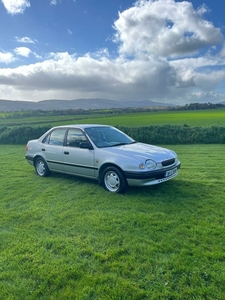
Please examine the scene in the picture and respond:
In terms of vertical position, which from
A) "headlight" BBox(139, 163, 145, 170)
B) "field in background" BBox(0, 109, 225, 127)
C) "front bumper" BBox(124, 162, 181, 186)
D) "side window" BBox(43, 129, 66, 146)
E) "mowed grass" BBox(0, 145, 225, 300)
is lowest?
"mowed grass" BBox(0, 145, 225, 300)

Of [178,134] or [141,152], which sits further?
[178,134]

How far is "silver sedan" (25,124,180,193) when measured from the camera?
5281 millimetres

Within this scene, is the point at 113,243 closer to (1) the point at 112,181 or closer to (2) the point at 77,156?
(1) the point at 112,181

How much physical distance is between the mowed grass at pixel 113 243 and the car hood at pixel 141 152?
841 millimetres

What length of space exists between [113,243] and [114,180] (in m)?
2.16

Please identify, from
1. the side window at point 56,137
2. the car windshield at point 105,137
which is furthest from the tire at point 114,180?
the side window at point 56,137

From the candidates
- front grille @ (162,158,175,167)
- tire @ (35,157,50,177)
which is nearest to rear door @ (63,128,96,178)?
tire @ (35,157,50,177)

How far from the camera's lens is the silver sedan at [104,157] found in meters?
5.28

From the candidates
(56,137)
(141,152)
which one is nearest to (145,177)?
(141,152)

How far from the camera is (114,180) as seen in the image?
5586 millimetres

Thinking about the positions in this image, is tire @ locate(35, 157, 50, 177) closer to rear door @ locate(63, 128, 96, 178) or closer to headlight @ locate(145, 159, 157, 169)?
rear door @ locate(63, 128, 96, 178)

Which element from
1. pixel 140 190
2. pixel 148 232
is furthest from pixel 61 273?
pixel 140 190

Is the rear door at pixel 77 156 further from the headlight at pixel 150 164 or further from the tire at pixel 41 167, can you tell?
the headlight at pixel 150 164

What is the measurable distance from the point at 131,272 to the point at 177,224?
144 cm
